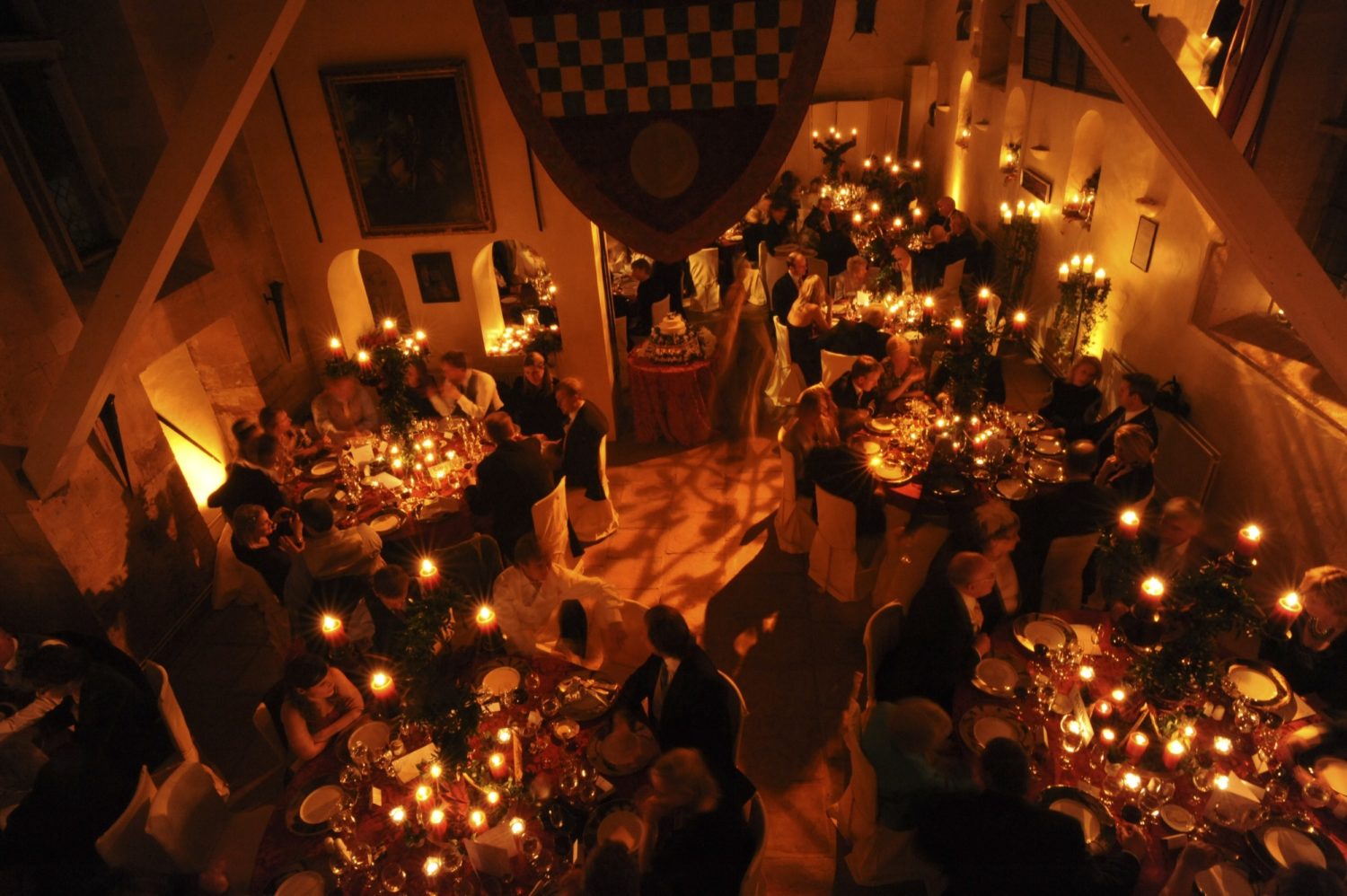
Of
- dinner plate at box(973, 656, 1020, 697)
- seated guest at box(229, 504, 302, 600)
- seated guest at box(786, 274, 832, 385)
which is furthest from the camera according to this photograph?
seated guest at box(786, 274, 832, 385)

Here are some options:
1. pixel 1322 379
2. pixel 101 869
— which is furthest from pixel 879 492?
pixel 101 869

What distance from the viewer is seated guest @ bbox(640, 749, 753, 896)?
2715 millimetres

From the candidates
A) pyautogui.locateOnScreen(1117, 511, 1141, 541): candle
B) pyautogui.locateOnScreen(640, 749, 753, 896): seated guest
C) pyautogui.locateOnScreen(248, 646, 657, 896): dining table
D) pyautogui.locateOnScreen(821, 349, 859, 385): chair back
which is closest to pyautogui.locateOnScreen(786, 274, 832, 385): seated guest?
pyautogui.locateOnScreen(821, 349, 859, 385): chair back

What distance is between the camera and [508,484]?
4.86 meters

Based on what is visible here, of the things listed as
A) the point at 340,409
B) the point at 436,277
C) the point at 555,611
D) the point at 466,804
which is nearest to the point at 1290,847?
the point at 466,804

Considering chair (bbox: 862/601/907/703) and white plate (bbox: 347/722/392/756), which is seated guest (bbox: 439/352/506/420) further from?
chair (bbox: 862/601/907/703)

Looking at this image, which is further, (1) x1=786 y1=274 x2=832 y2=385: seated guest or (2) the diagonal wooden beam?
(1) x1=786 y1=274 x2=832 y2=385: seated guest

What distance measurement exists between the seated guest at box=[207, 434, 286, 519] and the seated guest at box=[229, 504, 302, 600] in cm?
13

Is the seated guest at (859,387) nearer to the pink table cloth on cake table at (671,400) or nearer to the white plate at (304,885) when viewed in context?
the pink table cloth on cake table at (671,400)

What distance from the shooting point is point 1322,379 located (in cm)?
480

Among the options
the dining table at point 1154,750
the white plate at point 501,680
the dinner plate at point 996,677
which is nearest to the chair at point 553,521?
the white plate at point 501,680

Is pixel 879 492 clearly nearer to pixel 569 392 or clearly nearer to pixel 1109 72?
pixel 569 392

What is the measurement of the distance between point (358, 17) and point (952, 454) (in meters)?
5.74

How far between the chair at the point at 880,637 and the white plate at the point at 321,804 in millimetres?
2393
